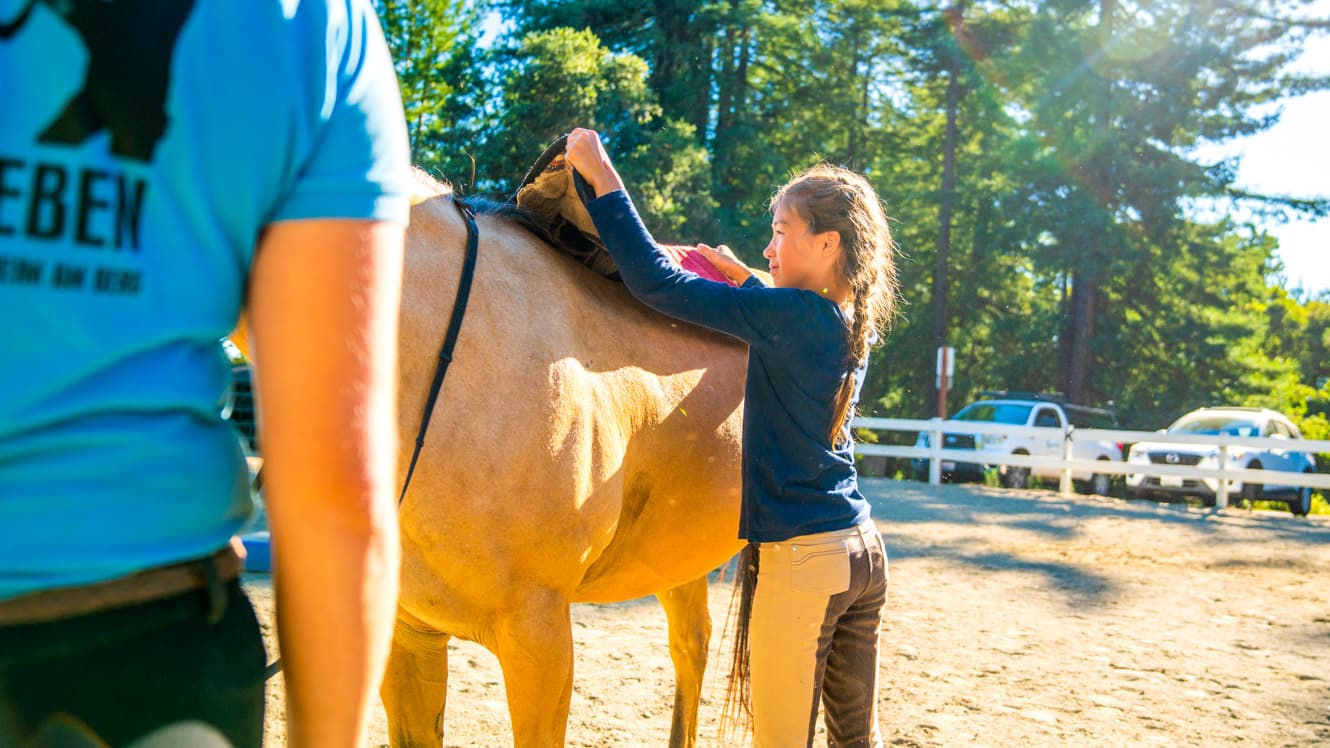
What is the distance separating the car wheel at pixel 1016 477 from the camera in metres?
17.7

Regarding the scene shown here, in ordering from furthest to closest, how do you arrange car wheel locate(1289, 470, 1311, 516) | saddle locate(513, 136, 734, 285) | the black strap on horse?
car wheel locate(1289, 470, 1311, 516) < saddle locate(513, 136, 734, 285) < the black strap on horse

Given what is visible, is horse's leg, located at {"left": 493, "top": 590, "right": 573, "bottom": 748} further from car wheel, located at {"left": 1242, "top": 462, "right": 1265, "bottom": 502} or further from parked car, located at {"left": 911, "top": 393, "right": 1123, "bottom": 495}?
car wheel, located at {"left": 1242, "top": 462, "right": 1265, "bottom": 502}

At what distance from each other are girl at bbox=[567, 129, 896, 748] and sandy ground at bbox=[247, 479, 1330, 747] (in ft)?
6.09

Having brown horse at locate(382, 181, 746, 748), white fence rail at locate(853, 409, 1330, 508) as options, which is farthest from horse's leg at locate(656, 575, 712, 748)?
white fence rail at locate(853, 409, 1330, 508)

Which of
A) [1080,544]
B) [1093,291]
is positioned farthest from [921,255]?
[1080,544]

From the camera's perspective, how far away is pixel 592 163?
2521 millimetres

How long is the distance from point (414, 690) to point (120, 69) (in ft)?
7.45

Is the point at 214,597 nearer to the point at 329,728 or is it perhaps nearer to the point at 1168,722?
the point at 329,728

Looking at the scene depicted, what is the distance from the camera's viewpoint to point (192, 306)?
0.72 metres

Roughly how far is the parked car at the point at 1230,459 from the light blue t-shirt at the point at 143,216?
15.4 m

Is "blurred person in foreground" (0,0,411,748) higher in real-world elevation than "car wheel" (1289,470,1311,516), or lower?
higher

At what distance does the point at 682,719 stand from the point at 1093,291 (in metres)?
Answer: 25.3

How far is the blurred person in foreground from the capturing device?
66 centimetres

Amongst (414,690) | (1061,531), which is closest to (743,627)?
(414,690)
